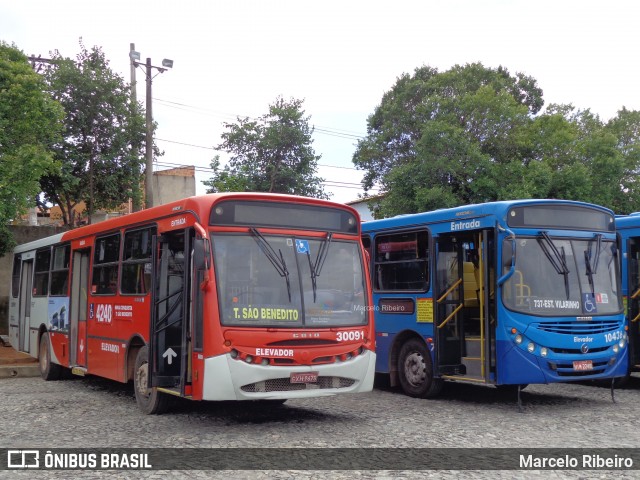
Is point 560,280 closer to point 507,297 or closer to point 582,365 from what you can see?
point 507,297

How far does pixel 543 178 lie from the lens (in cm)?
2852

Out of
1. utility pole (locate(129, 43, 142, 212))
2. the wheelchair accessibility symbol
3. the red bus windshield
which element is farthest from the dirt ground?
the wheelchair accessibility symbol

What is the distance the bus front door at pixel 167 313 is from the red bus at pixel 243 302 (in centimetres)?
1

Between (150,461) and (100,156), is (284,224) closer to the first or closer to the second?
(150,461)

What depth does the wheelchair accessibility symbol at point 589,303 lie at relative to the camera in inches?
425

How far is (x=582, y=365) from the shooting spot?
10492 mm

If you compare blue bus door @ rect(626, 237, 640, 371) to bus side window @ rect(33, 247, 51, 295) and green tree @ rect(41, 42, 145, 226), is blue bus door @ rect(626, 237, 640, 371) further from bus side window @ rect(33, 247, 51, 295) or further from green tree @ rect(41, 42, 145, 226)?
green tree @ rect(41, 42, 145, 226)

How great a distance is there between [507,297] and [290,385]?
347cm

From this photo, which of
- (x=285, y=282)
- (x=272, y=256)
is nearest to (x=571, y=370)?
(x=285, y=282)

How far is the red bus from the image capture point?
8711 millimetres

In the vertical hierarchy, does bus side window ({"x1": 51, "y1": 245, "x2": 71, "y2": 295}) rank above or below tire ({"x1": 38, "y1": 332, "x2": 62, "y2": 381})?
above

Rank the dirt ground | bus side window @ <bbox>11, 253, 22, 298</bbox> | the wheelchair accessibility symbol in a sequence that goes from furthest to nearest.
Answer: the dirt ground < bus side window @ <bbox>11, 253, 22, 298</bbox> < the wheelchair accessibility symbol

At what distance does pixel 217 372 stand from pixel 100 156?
655 inches

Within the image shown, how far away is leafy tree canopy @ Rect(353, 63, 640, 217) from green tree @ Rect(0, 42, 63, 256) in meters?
14.6
